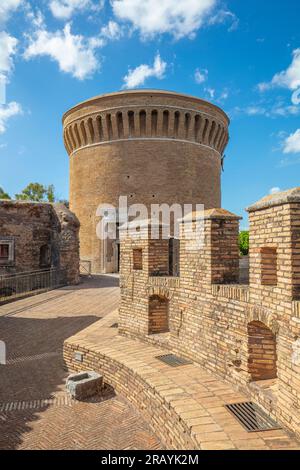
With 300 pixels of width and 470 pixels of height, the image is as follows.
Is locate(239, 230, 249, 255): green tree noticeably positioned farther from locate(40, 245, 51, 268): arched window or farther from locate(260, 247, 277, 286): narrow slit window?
locate(260, 247, 277, 286): narrow slit window

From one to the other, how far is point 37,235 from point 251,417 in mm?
16593

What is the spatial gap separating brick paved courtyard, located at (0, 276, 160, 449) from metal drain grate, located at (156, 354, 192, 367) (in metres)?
0.86

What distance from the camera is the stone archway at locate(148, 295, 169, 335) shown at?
6.47 meters

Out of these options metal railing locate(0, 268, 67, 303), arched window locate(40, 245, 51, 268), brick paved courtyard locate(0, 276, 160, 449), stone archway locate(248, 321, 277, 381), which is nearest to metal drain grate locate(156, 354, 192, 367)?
brick paved courtyard locate(0, 276, 160, 449)

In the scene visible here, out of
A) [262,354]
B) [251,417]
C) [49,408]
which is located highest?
[262,354]

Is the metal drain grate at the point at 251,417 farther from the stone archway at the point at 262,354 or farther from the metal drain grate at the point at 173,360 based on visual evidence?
the metal drain grate at the point at 173,360

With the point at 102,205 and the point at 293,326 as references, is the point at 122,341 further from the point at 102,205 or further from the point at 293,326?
the point at 102,205

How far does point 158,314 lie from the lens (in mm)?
6543

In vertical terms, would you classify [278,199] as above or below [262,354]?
above

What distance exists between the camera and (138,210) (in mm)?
24484

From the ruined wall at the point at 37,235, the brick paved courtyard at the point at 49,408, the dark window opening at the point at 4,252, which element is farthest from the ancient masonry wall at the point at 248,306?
the dark window opening at the point at 4,252

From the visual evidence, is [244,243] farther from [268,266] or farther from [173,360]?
[268,266]

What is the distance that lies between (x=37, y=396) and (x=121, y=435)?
1.91m

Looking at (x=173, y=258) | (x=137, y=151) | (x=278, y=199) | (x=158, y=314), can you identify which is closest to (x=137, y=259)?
(x=158, y=314)
